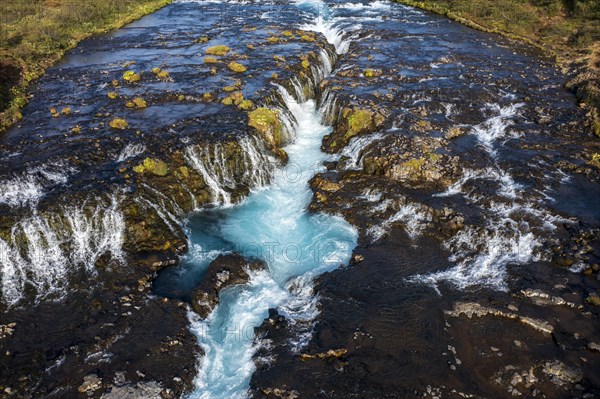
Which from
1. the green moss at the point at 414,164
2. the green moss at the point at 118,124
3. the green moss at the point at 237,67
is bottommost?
the green moss at the point at 414,164

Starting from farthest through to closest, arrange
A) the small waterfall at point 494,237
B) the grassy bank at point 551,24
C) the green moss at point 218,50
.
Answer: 1. the green moss at point 218,50
2. the grassy bank at point 551,24
3. the small waterfall at point 494,237

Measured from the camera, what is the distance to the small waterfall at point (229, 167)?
22.3 meters

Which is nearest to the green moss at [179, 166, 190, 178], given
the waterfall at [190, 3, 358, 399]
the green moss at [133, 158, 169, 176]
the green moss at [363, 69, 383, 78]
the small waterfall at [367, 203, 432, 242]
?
the green moss at [133, 158, 169, 176]

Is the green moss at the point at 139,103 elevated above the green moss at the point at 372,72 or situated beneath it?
situated beneath

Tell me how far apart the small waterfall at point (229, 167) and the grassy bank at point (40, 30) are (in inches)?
476

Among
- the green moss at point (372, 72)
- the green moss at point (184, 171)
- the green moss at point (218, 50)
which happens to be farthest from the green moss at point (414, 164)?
the green moss at point (218, 50)

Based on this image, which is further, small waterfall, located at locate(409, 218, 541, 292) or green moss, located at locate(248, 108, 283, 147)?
green moss, located at locate(248, 108, 283, 147)

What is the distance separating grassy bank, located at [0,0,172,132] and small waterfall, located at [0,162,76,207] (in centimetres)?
672

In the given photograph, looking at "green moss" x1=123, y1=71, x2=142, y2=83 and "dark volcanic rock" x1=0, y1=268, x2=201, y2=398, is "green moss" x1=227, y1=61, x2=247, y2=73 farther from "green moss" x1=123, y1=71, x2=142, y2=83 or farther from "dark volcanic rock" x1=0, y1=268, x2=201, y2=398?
"dark volcanic rock" x1=0, y1=268, x2=201, y2=398

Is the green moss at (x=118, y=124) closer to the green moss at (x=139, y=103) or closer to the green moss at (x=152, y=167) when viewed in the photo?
the green moss at (x=139, y=103)

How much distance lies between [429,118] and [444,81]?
5.92 m

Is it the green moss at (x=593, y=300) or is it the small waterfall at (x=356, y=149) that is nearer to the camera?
the green moss at (x=593, y=300)

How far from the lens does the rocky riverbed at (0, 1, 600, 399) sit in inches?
543

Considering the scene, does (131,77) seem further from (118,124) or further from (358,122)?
(358,122)
